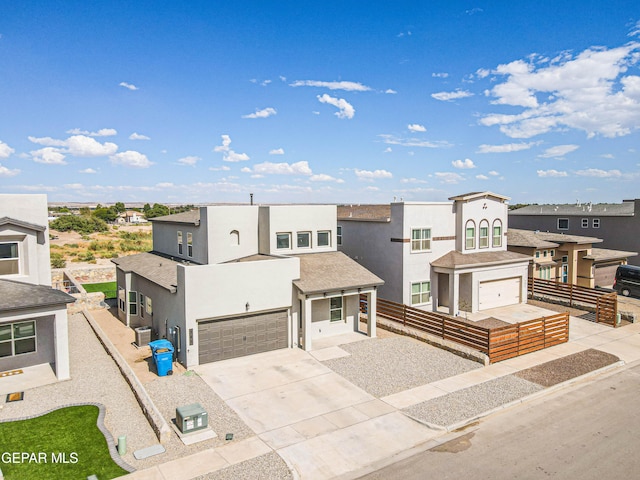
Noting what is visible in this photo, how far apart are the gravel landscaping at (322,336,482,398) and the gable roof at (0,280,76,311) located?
1026cm

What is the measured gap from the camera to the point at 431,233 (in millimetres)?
26188

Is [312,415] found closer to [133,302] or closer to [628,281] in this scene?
[133,302]

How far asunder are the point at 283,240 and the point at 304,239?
1.28 metres

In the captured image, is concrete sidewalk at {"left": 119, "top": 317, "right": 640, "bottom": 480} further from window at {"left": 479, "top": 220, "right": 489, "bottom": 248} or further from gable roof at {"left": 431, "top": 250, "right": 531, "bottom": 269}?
window at {"left": 479, "top": 220, "right": 489, "bottom": 248}

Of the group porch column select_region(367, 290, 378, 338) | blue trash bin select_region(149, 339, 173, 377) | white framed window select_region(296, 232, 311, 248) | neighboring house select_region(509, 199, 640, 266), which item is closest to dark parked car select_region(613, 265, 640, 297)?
neighboring house select_region(509, 199, 640, 266)

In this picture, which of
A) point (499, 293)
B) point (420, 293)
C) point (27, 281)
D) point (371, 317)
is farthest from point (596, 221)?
point (27, 281)

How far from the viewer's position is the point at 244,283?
18578 millimetres

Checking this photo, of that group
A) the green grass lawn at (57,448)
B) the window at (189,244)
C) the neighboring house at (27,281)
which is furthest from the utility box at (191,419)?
the window at (189,244)

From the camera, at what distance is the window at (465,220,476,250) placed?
27422 millimetres

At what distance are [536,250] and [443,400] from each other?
66.2 feet

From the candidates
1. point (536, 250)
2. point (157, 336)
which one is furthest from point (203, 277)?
point (536, 250)

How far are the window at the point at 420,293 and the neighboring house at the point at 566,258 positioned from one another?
8.95 m

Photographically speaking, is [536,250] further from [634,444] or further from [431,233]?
[634,444]

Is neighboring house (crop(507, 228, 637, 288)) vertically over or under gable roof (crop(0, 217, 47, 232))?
under
